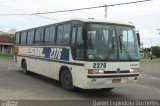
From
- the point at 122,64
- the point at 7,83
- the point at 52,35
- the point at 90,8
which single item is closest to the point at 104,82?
the point at 122,64

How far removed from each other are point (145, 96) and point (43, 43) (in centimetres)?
612

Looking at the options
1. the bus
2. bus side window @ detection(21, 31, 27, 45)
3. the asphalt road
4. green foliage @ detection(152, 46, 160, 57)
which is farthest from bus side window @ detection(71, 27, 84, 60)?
green foliage @ detection(152, 46, 160, 57)

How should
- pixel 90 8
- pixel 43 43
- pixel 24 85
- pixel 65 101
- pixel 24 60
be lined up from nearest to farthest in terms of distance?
1. pixel 65 101
2. pixel 24 85
3. pixel 43 43
4. pixel 24 60
5. pixel 90 8

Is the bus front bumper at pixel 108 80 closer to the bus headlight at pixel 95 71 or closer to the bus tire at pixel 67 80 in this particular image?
the bus headlight at pixel 95 71

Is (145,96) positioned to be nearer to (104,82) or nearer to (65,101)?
(104,82)

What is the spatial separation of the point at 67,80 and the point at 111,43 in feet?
8.76

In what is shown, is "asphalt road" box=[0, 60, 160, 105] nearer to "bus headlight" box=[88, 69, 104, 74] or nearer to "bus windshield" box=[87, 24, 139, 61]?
"bus headlight" box=[88, 69, 104, 74]

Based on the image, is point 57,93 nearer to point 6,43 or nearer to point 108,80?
point 108,80

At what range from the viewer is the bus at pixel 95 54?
42.0ft

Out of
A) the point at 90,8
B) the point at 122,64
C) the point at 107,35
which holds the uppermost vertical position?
the point at 90,8

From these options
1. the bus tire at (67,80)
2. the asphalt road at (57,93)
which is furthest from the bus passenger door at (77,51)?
the asphalt road at (57,93)

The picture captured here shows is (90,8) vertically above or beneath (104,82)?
above

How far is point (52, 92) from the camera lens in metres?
14.2

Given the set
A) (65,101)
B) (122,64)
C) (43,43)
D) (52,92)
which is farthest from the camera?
(43,43)
